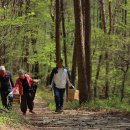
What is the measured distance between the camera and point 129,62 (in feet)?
94.4

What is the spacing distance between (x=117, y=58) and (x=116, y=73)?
2.84m

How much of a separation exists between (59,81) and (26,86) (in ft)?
4.46

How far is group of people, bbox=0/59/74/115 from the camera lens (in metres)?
15.1

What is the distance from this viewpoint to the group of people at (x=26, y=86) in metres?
15.1

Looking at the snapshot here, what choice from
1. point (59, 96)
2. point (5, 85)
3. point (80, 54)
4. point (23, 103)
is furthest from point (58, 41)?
point (5, 85)

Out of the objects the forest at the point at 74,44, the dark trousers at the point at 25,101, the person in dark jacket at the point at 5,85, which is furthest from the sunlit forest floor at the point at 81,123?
the forest at the point at 74,44

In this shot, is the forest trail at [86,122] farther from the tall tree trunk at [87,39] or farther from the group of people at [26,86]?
the tall tree trunk at [87,39]

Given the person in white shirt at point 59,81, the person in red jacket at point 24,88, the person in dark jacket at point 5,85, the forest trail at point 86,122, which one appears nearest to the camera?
the forest trail at point 86,122

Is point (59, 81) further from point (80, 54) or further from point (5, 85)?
point (80, 54)

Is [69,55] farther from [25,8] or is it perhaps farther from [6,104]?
[6,104]

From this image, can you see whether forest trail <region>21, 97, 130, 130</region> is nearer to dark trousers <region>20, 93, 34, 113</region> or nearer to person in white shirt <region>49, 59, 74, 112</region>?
person in white shirt <region>49, 59, 74, 112</region>

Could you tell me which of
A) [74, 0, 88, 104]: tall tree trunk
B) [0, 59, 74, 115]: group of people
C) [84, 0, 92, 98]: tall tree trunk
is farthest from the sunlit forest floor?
[84, 0, 92, 98]: tall tree trunk

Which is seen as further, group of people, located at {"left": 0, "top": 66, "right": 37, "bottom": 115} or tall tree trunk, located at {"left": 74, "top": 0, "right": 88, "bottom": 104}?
tall tree trunk, located at {"left": 74, "top": 0, "right": 88, "bottom": 104}

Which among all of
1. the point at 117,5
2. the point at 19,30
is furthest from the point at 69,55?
the point at 19,30
